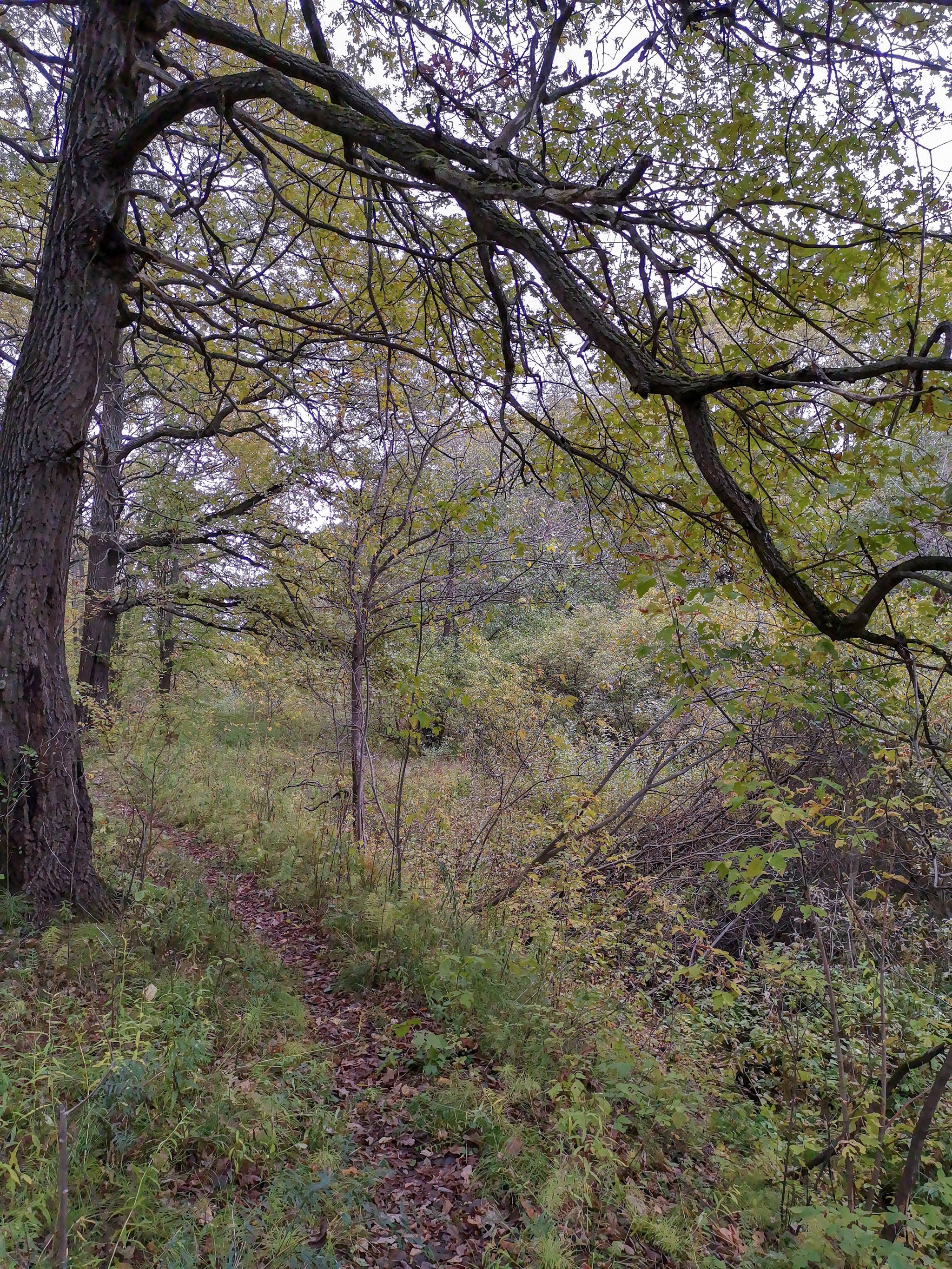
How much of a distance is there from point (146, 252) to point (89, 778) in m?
6.92

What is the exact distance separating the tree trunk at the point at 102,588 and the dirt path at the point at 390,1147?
4598mm

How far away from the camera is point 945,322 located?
2.09 meters

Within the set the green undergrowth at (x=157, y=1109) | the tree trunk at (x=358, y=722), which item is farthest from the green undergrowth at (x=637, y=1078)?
the tree trunk at (x=358, y=722)

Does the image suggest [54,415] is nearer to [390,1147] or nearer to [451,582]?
[451,582]

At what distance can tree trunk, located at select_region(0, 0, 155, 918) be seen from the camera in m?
3.71

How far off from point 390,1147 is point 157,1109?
1.12 metres

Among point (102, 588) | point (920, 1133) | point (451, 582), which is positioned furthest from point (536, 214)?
point (102, 588)

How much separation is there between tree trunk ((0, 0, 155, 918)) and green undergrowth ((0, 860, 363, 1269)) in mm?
625

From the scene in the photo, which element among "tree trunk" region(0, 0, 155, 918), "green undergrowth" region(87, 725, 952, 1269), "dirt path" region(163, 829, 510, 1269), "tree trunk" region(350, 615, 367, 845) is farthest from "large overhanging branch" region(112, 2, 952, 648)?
"tree trunk" region(350, 615, 367, 845)

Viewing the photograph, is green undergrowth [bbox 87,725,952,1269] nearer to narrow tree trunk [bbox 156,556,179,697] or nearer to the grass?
the grass

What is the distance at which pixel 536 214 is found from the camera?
3082mm

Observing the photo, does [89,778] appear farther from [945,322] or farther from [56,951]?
[945,322]

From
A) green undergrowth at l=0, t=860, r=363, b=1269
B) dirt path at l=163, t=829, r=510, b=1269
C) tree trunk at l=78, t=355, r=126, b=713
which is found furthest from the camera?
tree trunk at l=78, t=355, r=126, b=713

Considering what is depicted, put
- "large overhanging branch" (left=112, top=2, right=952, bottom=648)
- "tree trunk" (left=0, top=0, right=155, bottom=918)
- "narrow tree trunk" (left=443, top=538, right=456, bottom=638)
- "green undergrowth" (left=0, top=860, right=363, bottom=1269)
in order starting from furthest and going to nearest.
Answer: "narrow tree trunk" (left=443, top=538, right=456, bottom=638), "tree trunk" (left=0, top=0, right=155, bottom=918), "green undergrowth" (left=0, top=860, right=363, bottom=1269), "large overhanging branch" (left=112, top=2, right=952, bottom=648)
